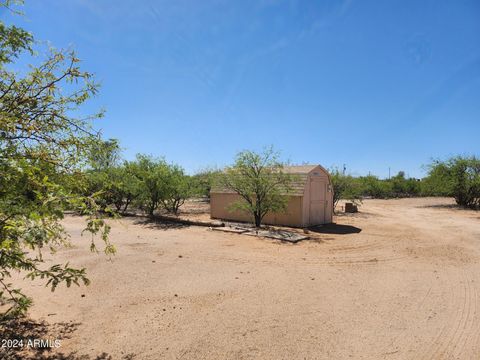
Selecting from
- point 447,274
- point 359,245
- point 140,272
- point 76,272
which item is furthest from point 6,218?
point 359,245

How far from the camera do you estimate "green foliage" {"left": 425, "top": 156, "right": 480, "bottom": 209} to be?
101 ft

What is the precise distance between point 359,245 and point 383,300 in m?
5.78

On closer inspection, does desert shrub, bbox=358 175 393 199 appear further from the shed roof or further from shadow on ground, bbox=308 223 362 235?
the shed roof

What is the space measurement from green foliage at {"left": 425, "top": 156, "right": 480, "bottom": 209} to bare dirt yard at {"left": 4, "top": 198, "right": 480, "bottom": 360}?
2434cm

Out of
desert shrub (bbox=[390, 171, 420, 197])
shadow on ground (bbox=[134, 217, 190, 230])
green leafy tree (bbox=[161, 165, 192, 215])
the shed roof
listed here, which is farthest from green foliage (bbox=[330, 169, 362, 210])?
desert shrub (bbox=[390, 171, 420, 197])

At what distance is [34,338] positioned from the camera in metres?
4.45

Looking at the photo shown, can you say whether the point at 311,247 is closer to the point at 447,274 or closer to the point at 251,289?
the point at 447,274

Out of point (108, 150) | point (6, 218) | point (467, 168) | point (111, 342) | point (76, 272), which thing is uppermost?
point (467, 168)

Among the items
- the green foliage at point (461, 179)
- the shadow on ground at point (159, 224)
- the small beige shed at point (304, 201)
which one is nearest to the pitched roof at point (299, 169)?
the small beige shed at point (304, 201)

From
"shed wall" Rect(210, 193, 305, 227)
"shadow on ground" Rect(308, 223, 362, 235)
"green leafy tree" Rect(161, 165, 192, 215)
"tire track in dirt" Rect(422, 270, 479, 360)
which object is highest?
"green leafy tree" Rect(161, 165, 192, 215)

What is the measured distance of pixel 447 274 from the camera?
26.7 ft

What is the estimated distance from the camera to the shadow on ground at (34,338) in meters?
4.00

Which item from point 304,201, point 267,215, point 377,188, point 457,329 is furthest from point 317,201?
point 377,188

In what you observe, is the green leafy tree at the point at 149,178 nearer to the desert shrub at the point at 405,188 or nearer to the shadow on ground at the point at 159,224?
the shadow on ground at the point at 159,224
